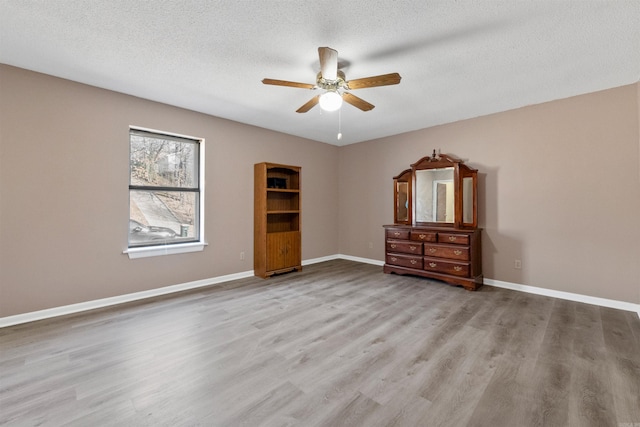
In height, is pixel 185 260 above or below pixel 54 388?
above

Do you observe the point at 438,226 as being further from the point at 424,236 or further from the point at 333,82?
the point at 333,82

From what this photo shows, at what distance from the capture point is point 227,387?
1.81m

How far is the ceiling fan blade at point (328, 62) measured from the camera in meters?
2.19

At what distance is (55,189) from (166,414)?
2.81 meters

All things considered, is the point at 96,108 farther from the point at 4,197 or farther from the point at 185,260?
the point at 185,260

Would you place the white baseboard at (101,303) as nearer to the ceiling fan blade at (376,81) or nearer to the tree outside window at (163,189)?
the tree outside window at (163,189)

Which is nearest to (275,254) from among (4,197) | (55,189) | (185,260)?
(185,260)

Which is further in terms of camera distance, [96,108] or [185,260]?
[185,260]

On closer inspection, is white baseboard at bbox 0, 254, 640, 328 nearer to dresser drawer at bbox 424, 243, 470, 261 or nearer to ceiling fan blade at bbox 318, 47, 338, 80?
dresser drawer at bbox 424, 243, 470, 261

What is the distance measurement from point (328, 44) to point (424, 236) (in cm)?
312

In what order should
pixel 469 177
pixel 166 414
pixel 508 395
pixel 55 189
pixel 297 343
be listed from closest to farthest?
pixel 166 414, pixel 508 395, pixel 297 343, pixel 55 189, pixel 469 177

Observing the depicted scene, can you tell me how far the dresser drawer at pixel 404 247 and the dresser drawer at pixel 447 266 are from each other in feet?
0.65

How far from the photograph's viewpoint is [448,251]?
13.3 feet

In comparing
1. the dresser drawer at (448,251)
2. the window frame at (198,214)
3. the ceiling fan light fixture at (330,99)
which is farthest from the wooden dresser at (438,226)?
the window frame at (198,214)
